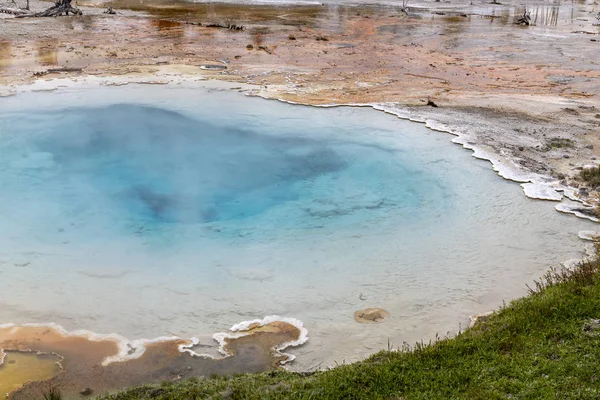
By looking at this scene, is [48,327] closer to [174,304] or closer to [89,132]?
[174,304]

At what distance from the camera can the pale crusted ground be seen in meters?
10.9

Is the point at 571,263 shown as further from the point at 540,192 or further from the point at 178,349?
the point at 178,349

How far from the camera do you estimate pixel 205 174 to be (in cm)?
901

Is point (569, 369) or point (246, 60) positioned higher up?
point (246, 60)

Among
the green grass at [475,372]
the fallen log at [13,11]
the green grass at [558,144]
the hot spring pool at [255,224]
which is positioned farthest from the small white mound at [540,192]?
the fallen log at [13,11]

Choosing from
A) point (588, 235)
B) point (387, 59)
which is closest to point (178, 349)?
point (588, 235)

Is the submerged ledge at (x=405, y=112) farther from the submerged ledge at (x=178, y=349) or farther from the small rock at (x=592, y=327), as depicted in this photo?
the submerged ledge at (x=178, y=349)

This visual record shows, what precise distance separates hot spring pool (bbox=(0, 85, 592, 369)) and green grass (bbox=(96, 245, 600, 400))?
2.68ft

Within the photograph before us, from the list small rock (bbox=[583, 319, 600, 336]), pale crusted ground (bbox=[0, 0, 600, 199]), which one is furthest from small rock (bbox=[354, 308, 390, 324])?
pale crusted ground (bbox=[0, 0, 600, 199])

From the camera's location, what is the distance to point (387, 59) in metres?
16.2

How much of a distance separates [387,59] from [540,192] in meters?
8.91

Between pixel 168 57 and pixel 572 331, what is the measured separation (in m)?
13.3

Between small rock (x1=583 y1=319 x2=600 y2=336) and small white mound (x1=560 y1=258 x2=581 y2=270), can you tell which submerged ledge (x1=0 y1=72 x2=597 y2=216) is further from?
small rock (x1=583 y1=319 x2=600 y2=336)

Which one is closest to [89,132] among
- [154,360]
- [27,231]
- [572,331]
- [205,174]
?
[205,174]
